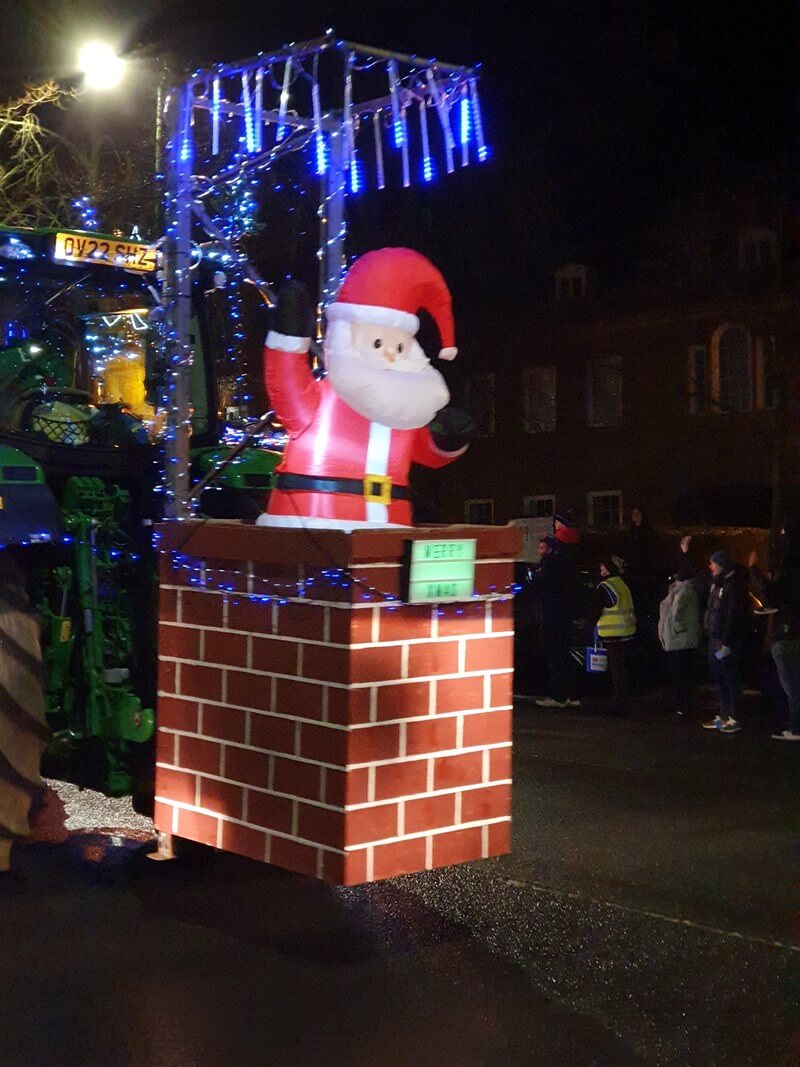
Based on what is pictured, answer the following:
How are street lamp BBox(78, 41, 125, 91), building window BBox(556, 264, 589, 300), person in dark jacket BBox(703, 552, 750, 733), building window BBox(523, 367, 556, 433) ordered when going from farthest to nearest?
1. building window BBox(523, 367, 556, 433)
2. building window BBox(556, 264, 589, 300)
3. street lamp BBox(78, 41, 125, 91)
4. person in dark jacket BBox(703, 552, 750, 733)

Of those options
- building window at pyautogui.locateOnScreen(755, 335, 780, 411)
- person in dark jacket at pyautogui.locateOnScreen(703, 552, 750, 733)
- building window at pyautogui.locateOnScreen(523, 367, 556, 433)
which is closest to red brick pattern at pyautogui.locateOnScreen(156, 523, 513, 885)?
person in dark jacket at pyautogui.locateOnScreen(703, 552, 750, 733)

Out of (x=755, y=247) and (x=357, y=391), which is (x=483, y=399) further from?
(x=357, y=391)

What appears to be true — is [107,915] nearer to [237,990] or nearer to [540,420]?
[237,990]

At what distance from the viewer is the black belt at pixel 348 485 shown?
4613 millimetres

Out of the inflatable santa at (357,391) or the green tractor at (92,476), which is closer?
the inflatable santa at (357,391)

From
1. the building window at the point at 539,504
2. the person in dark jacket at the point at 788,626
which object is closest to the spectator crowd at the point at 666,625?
the person in dark jacket at the point at 788,626

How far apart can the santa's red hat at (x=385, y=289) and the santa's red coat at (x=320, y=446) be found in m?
0.22

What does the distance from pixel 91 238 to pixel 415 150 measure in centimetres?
152

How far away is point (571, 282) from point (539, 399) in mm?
3226

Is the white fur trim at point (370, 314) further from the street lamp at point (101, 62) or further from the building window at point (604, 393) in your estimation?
the building window at point (604, 393)

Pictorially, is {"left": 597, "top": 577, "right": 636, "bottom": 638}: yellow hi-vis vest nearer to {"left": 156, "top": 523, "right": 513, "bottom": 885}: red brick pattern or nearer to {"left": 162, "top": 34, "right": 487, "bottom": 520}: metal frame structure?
{"left": 162, "top": 34, "right": 487, "bottom": 520}: metal frame structure

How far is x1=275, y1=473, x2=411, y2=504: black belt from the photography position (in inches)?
182

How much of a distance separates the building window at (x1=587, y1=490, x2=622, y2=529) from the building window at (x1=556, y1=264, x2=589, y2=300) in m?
5.16

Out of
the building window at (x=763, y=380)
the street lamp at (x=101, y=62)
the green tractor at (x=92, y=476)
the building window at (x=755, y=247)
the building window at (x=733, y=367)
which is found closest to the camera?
the green tractor at (x=92, y=476)
